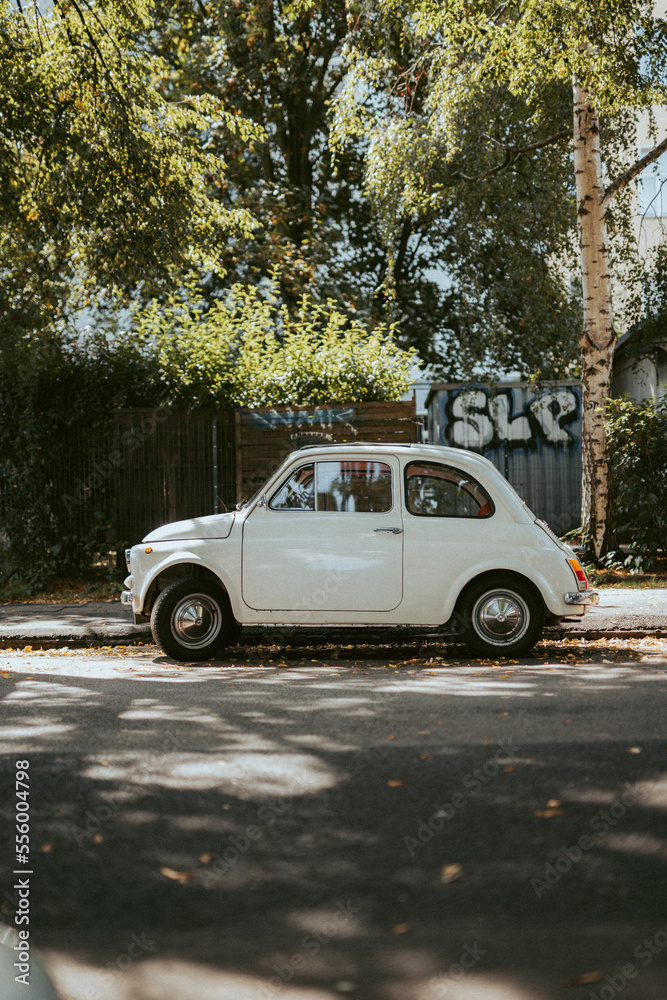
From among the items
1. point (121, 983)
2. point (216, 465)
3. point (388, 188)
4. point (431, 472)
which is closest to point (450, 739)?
point (121, 983)

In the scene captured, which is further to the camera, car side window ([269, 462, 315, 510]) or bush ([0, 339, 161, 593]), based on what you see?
bush ([0, 339, 161, 593])

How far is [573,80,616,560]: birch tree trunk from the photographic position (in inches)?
547

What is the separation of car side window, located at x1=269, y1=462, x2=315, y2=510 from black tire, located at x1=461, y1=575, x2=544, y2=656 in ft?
5.15

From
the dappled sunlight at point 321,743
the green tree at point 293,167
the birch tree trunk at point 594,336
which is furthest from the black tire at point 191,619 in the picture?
the green tree at point 293,167

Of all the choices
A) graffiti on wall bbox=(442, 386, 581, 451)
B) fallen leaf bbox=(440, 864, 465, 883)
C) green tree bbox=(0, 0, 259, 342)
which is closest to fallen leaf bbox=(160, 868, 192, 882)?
fallen leaf bbox=(440, 864, 465, 883)

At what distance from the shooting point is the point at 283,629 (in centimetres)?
995

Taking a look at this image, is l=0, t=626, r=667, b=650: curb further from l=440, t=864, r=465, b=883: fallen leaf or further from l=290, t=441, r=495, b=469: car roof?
l=440, t=864, r=465, b=883: fallen leaf

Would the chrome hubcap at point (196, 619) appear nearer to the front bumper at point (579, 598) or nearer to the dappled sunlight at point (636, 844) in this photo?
the front bumper at point (579, 598)

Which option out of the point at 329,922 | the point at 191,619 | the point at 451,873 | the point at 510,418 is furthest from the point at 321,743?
the point at 510,418

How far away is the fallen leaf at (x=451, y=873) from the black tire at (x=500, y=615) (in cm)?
466

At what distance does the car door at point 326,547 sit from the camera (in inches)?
338

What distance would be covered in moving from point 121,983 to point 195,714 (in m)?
3.06

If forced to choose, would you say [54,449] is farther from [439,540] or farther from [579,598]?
[579,598]

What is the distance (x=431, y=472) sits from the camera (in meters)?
8.98
